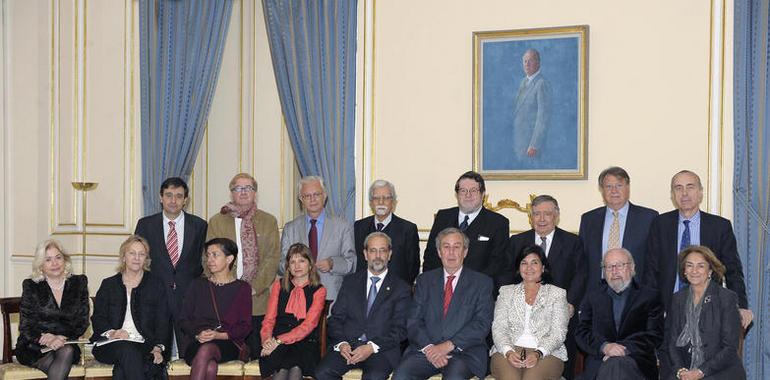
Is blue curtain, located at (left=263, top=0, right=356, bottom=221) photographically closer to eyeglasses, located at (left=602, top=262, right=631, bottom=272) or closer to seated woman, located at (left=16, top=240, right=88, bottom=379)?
seated woman, located at (left=16, top=240, right=88, bottom=379)

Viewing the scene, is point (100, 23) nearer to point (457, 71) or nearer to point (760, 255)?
point (457, 71)

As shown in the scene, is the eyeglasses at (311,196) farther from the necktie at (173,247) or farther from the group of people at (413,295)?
the necktie at (173,247)

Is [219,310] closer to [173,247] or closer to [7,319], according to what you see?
[173,247]

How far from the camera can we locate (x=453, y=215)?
604 centimetres

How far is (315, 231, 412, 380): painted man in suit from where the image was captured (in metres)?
5.64

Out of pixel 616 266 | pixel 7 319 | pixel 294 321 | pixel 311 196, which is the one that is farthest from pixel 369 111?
pixel 7 319

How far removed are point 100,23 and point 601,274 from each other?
4.75 m

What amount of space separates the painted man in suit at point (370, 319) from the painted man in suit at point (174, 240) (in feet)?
3.61

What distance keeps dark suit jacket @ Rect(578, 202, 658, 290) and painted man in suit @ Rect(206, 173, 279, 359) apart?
2039 millimetres

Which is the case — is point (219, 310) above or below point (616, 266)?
below

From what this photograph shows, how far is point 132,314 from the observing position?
593cm

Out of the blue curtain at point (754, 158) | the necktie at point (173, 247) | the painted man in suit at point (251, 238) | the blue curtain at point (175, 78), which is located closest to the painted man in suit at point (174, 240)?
the necktie at point (173, 247)

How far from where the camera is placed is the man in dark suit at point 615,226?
5742 mm

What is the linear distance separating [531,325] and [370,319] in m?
0.98
